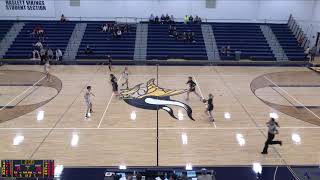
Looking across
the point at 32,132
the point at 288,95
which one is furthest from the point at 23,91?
the point at 288,95

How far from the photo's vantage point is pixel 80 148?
14.1 meters

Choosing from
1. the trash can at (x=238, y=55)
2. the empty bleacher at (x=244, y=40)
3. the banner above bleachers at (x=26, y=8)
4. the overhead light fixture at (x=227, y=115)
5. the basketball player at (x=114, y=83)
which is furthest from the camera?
the banner above bleachers at (x=26, y=8)

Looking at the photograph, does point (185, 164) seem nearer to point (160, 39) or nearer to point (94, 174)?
point (94, 174)

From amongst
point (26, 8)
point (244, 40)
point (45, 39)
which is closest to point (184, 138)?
point (244, 40)

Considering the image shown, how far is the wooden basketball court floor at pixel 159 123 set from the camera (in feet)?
44.4

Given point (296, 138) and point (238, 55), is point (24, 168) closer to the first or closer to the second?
point (296, 138)

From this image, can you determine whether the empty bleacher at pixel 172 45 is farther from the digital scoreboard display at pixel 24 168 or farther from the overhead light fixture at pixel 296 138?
the digital scoreboard display at pixel 24 168

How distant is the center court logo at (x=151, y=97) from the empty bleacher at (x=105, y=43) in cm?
1054

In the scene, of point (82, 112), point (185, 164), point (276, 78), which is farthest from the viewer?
point (276, 78)

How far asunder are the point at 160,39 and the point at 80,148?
2371 cm

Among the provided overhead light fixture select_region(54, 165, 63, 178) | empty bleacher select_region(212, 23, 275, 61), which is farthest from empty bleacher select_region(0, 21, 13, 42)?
overhead light fixture select_region(54, 165, 63, 178)

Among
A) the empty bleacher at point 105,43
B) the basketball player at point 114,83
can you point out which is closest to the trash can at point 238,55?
the empty bleacher at point 105,43

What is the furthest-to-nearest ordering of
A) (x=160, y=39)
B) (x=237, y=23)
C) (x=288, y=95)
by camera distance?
(x=237, y=23)
(x=160, y=39)
(x=288, y=95)

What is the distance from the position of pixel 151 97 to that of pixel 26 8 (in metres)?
24.0
